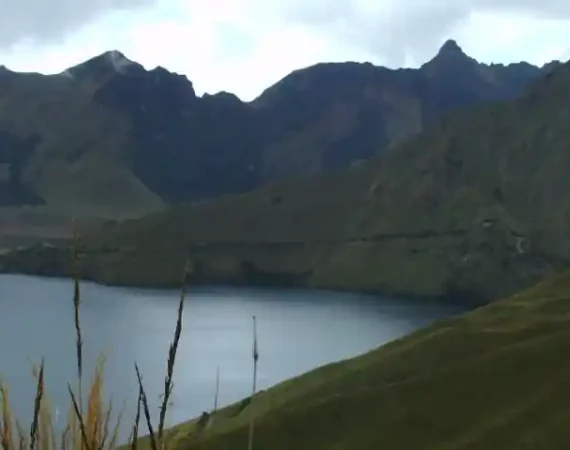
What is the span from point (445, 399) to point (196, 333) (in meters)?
74.6

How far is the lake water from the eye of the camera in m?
81.3

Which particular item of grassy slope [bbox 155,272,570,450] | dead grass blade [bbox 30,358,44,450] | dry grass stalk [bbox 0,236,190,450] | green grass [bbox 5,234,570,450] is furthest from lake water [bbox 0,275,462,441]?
dead grass blade [bbox 30,358,44,450]

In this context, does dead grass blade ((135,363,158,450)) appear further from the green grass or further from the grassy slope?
the grassy slope

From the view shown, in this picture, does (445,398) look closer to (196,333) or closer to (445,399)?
(445,399)

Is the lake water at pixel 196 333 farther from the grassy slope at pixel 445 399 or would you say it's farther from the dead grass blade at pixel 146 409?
the dead grass blade at pixel 146 409

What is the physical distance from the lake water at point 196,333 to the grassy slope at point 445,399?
10.6 metres

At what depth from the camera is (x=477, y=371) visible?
1956 inches

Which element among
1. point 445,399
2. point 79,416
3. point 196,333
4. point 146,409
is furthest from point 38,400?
point 196,333

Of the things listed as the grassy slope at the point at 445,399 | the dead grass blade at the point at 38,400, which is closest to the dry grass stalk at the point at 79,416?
the dead grass blade at the point at 38,400

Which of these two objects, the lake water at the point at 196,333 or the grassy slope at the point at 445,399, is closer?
the grassy slope at the point at 445,399

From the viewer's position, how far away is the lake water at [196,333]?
267 ft

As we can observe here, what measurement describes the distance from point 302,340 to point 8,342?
3256 cm

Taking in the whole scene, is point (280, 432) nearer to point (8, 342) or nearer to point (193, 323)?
point (8, 342)

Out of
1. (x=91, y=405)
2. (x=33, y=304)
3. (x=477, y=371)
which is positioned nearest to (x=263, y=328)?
(x=33, y=304)
